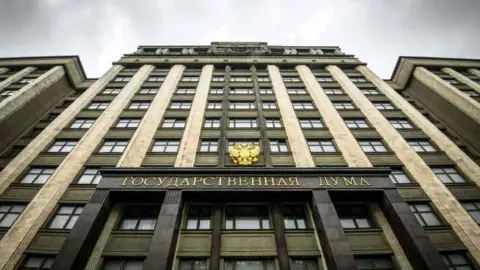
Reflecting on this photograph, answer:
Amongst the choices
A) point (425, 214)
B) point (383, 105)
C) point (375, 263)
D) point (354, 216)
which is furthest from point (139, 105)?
point (383, 105)

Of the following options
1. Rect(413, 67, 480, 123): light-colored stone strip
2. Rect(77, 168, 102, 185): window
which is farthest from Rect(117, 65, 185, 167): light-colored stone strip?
Rect(413, 67, 480, 123): light-colored stone strip

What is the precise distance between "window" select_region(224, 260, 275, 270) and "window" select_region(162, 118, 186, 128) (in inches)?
482

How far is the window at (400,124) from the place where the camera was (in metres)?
22.3

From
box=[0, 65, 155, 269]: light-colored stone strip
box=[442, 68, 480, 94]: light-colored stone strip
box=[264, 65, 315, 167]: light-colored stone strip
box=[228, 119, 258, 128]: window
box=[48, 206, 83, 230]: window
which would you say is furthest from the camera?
box=[442, 68, 480, 94]: light-colored stone strip

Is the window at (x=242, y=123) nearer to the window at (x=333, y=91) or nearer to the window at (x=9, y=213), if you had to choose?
the window at (x=333, y=91)

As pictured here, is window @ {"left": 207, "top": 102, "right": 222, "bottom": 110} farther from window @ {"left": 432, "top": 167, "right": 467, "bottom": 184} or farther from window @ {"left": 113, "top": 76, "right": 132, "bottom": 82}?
window @ {"left": 432, "top": 167, "right": 467, "bottom": 184}

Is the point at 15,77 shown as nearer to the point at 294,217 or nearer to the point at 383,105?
the point at 294,217

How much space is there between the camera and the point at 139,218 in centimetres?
1449

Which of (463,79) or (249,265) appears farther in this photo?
(463,79)

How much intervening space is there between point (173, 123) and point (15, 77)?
20.2m

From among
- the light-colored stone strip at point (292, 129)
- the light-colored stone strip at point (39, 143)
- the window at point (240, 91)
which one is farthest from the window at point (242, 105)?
the light-colored stone strip at point (39, 143)

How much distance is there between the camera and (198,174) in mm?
15594

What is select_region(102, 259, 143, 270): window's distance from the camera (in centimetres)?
1220

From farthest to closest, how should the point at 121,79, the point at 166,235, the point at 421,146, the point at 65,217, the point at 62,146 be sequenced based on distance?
the point at 121,79, the point at 421,146, the point at 62,146, the point at 65,217, the point at 166,235
